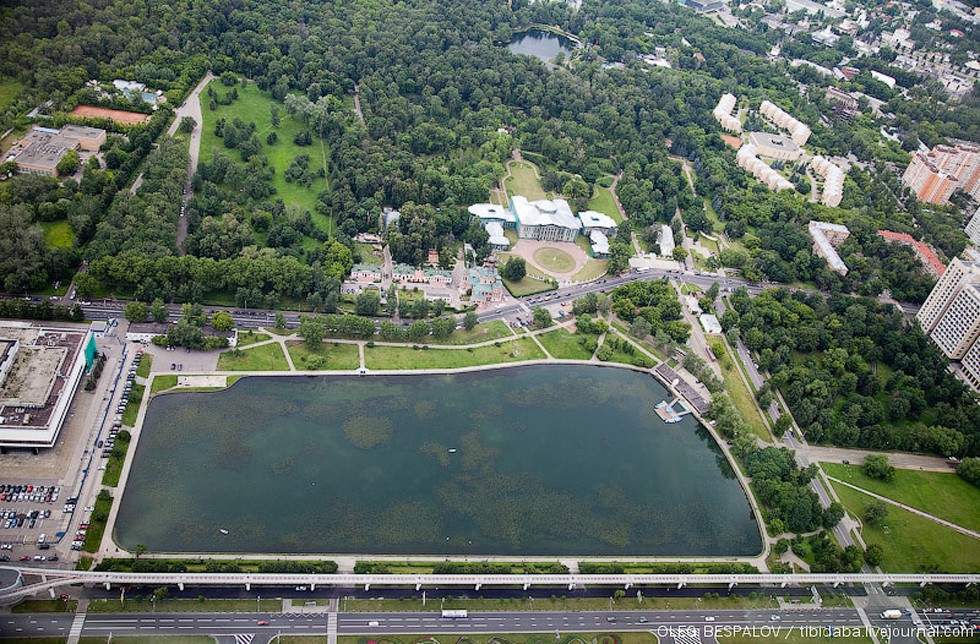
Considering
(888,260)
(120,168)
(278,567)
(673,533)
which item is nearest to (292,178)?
(120,168)

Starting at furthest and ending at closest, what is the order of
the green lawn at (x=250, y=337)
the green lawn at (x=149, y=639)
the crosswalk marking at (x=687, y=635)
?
the green lawn at (x=250, y=337), the crosswalk marking at (x=687, y=635), the green lawn at (x=149, y=639)

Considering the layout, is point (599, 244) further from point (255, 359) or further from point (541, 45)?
point (541, 45)

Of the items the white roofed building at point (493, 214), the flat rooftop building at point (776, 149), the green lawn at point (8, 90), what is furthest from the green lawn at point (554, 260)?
the green lawn at point (8, 90)

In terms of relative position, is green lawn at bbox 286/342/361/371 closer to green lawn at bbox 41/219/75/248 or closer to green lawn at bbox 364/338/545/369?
green lawn at bbox 364/338/545/369

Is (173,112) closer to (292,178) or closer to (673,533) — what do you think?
(292,178)

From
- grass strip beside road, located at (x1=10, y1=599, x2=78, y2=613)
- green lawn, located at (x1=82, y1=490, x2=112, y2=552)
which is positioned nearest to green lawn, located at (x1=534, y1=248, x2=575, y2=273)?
green lawn, located at (x1=82, y1=490, x2=112, y2=552)

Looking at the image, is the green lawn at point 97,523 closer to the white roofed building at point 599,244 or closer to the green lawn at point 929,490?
the white roofed building at point 599,244
